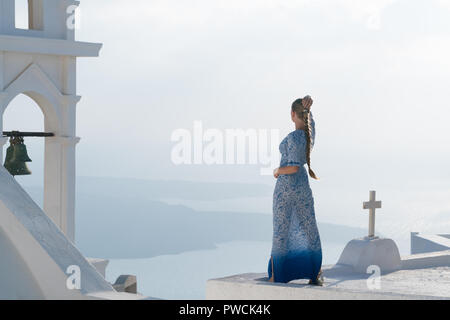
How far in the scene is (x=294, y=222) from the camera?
8055 millimetres

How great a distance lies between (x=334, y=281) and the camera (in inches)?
395

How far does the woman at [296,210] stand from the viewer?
7.95 m

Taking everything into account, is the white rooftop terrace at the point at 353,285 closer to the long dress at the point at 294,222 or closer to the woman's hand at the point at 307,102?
the long dress at the point at 294,222

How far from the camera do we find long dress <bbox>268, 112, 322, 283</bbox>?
26.1 ft

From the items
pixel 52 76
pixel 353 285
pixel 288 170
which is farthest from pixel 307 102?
pixel 52 76

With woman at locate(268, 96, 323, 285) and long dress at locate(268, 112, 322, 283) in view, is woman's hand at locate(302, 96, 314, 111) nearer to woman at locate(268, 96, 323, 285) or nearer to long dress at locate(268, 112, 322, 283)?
woman at locate(268, 96, 323, 285)

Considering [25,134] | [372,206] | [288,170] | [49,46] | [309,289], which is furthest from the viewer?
[372,206]

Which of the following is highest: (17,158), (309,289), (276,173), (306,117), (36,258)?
(306,117)

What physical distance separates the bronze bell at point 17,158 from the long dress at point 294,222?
15.4 feet

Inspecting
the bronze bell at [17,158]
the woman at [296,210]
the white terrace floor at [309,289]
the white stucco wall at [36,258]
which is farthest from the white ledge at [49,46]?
the white stucco wall at [36,258]

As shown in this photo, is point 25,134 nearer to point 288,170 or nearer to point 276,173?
point 276,173

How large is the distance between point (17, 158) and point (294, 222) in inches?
193
